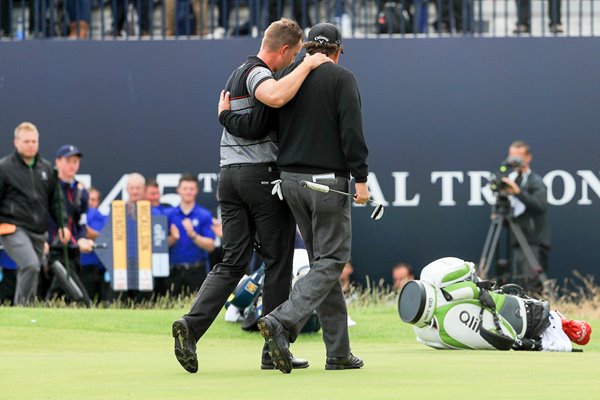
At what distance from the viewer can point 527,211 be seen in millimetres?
15570

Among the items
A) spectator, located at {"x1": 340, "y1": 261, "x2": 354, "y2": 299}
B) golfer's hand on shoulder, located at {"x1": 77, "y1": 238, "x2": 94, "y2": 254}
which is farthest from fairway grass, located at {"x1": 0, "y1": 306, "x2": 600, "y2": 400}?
spectator, located at {"x1": 340, "y1": 261, "x2": 354, "y2": 299}

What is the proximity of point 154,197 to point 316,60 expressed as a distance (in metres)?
8.19

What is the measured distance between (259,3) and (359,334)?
5.52m

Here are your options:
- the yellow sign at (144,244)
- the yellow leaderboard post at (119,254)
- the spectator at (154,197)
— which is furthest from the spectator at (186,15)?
the yellow leaderboard post at (119,254)

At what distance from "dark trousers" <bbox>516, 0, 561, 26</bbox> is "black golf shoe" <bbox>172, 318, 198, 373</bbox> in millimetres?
9800

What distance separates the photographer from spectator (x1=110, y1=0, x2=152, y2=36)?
16.1 meters

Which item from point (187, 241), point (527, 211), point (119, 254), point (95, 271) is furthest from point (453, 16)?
point (95, 271)

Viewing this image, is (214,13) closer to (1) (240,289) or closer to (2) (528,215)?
(2) (528,215)

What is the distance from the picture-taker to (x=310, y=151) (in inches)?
285

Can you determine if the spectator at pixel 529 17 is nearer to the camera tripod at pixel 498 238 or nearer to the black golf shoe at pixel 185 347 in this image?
the camera tripod at pixel 498 238

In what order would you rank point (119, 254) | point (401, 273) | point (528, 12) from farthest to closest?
point (528, 12) → point (401, 273) → point (119, 254)

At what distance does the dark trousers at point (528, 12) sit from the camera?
1603cm

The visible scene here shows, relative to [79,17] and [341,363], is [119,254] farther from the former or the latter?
[341,363]

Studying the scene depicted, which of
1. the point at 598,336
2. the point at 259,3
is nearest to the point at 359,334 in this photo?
the point at 598,336
